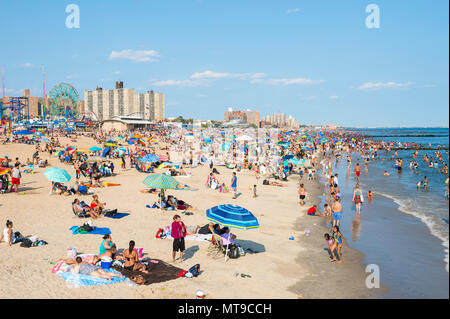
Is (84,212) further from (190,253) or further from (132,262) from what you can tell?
(132,262)

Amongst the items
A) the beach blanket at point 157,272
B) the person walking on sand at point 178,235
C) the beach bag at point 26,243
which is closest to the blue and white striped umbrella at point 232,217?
the person walking on sand at point 178,235

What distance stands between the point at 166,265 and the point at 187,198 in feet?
28.0

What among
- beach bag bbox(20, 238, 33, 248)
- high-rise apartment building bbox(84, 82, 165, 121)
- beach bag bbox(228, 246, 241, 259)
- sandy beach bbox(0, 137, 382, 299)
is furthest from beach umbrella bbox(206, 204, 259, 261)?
high-rise apartment building bbox(84, 82, 165, 121)

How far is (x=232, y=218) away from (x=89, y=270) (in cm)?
367

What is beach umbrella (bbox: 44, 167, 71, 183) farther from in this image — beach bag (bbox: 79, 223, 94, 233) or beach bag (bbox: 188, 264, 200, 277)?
beach bag (bbox: 188, 264, 200, 277)

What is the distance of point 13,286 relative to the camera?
22.2 ft

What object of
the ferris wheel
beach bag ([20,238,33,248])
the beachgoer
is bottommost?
beach bag ([20,238,33,248])

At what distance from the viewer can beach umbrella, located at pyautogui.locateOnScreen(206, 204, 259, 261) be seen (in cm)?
838

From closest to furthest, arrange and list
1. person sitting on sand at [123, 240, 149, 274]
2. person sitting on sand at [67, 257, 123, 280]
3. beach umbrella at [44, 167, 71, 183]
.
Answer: person sitting on sand at [67, 257, 123, 280], person sitting on sand at [123, 240, 149, 274], beach umbrella at [44, 167, 71, 183]

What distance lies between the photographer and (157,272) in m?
7.75

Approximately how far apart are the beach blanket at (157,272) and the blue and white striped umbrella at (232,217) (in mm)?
1624

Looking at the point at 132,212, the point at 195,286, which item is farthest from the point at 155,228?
the point at 195,286

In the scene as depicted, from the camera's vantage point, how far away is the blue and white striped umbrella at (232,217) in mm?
8383

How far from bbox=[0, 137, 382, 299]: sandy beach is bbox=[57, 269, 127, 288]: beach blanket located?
0.49 ft
